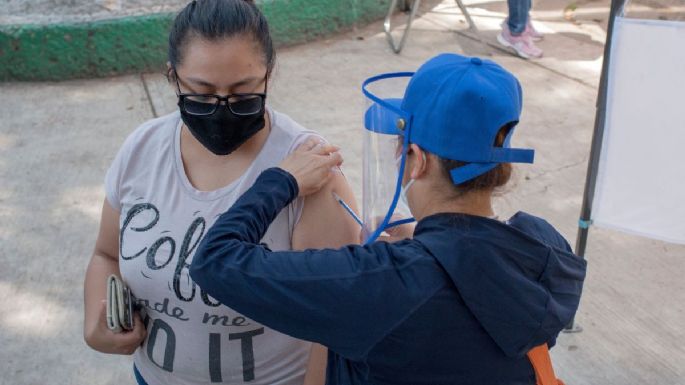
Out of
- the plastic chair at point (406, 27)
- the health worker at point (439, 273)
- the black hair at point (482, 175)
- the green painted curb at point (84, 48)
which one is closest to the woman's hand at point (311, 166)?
the health worker at point (439, 273)

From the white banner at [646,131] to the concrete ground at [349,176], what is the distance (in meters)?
0.71

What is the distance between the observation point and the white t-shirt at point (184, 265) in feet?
5.77

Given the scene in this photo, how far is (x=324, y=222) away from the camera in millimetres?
1736

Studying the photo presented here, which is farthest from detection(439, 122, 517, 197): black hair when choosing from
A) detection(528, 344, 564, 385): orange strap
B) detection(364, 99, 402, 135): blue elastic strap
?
detection(528, 344, 564, 385): orange strap

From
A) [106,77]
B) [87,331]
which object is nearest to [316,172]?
[87,331]

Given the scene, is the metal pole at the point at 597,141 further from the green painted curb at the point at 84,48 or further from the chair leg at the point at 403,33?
the green painted curb at the point at 84,48

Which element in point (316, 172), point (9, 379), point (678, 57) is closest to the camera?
point (316, 172)

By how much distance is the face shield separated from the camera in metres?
1.43

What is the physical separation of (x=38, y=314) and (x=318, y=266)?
236 cm

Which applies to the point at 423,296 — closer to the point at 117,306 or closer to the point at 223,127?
the point at 223,127

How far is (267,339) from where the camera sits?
71.0 inches

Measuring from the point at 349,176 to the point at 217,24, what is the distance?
2665 millimetres

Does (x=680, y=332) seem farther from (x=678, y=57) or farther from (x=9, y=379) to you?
(x=9, y=379)

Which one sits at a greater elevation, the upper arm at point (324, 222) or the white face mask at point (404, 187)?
the white face mask at point (404, 187)
